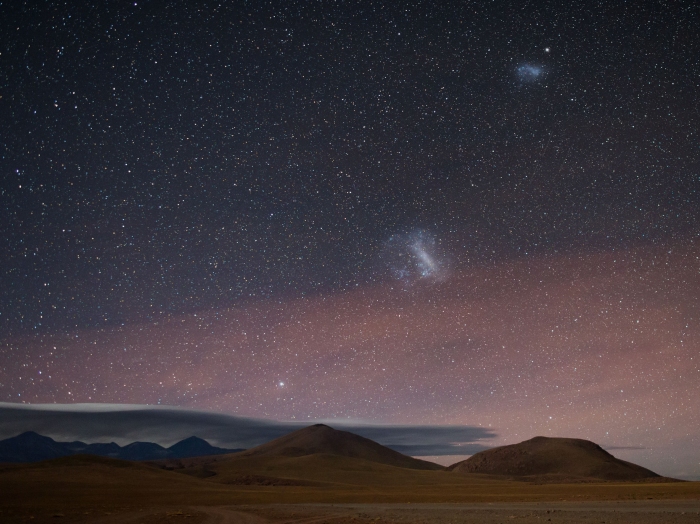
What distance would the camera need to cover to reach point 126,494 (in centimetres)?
6238

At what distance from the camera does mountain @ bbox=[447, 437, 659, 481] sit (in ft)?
515

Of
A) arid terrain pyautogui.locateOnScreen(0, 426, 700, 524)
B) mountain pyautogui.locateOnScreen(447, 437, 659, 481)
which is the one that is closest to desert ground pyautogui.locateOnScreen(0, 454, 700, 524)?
arid terrain pyautogui.locateOnScreen(0, 426, 700, 524)

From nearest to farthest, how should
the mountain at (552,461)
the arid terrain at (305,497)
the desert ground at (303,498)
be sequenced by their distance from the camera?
1. the desert ground at (303,498)
2. the arid terrain at (305,497)
3. the mountain at (552,461)

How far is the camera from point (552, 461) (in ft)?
550

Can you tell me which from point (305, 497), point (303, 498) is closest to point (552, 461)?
point (305, 497)

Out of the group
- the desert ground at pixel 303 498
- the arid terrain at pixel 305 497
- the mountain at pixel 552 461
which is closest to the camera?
the desert ground at pixel 303 498

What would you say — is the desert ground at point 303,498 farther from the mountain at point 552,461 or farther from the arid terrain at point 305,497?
the mountain at point 552,461

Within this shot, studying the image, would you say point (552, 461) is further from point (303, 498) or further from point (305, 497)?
point (303, 498)

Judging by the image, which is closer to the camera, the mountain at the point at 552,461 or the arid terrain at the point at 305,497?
the arid terrain at the point at 305,497

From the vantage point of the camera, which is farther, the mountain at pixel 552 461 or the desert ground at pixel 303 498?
the mountain at pixel 552 461

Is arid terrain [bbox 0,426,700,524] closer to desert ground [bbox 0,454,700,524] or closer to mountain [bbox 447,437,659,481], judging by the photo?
desert ground [bbox 0,454,700,524]

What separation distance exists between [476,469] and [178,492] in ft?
409

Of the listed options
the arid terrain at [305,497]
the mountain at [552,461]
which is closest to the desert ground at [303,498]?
the arid terrain at [305,497]

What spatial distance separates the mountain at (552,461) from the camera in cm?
15688
